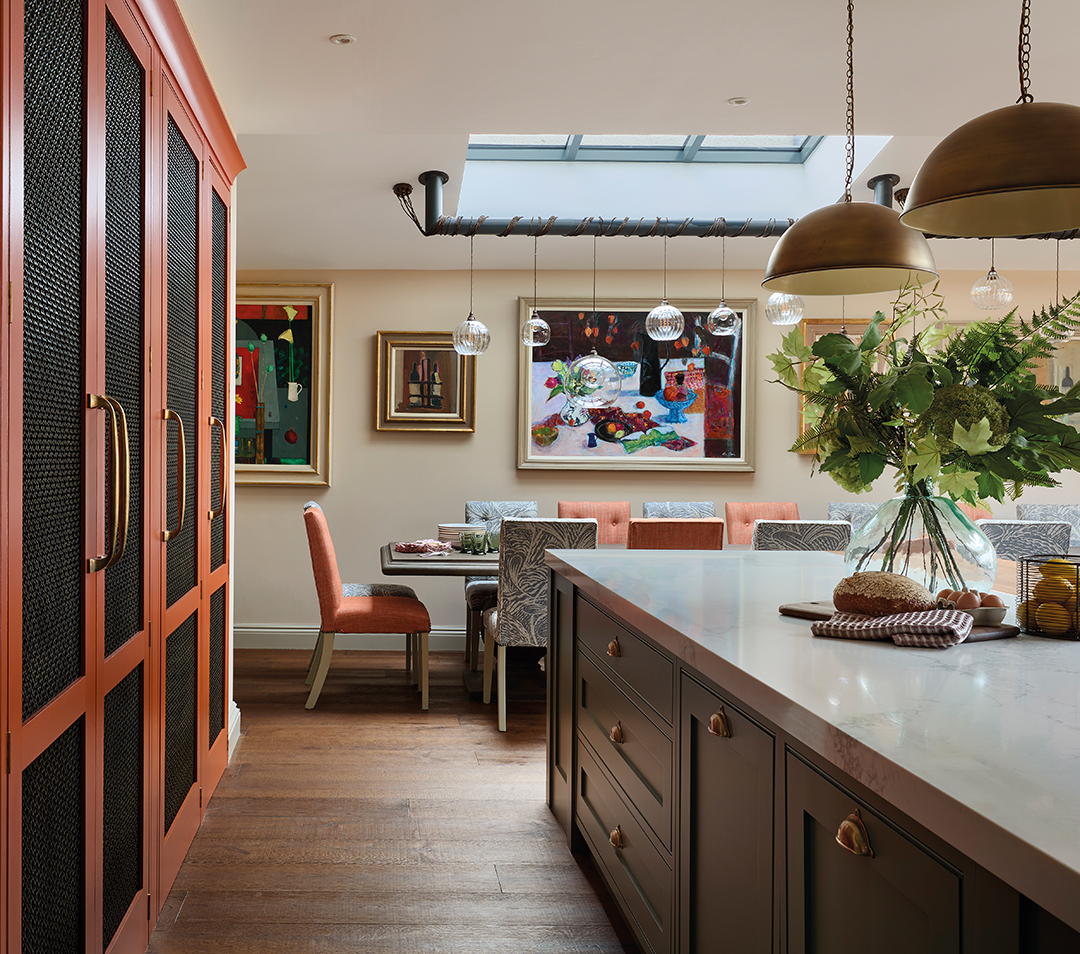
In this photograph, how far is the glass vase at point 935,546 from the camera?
164cm

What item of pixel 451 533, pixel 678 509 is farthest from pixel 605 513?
pixel 451 533

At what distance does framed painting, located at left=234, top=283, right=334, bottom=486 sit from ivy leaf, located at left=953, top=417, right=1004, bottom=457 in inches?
177

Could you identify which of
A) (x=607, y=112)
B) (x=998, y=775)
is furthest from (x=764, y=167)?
(x=998, y=775)

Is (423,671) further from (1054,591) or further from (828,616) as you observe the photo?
(1054,591)

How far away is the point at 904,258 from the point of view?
5.76ft

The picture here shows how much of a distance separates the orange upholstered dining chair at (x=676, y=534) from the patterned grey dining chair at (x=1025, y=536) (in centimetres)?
116

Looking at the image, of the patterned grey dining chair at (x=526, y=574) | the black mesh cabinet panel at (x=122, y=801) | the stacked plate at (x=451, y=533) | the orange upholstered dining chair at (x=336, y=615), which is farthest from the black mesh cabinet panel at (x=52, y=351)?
the stacked plate at (x=451, y=533)

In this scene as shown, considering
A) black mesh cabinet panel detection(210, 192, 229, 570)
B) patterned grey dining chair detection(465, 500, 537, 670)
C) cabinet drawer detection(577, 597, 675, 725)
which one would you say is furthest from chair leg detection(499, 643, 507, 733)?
cabinet drawer detection(577, 597, 675, 725)

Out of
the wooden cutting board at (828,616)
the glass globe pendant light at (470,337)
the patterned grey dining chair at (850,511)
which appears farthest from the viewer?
the patterned grey dining chair at (850,511)

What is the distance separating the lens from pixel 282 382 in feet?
17.9

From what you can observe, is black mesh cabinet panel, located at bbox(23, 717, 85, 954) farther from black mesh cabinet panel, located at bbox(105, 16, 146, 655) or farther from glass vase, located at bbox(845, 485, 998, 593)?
glass vase, located at bbox(845, 485, 998, 593)

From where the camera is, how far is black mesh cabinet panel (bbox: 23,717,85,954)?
1301mm

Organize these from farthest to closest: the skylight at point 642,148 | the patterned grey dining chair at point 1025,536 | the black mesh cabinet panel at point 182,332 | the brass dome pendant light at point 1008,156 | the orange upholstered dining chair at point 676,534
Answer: the skylight at point 642,148, the orange upholstered dining chair at point 676,534, the patterned grey dining chair at point 1025,536, the black mesh cabinet panel at point 182,332, the brass dome pendant light at point 1008,156

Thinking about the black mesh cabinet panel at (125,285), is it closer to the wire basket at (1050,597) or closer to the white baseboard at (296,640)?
the wire basket at (1050,597)
